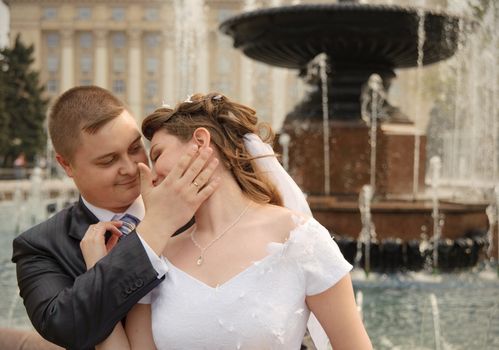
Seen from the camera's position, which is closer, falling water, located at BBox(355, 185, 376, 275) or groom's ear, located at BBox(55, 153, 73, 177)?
groom's ear, located at BBox(55, 153, 73, 177)

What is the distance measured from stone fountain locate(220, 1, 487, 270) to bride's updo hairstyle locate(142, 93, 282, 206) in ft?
17.0

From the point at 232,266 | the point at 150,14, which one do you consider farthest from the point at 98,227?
the point at 150,14

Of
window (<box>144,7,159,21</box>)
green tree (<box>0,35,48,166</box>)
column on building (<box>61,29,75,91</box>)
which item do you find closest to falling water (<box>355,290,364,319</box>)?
green tree (<box>0,35,48,166</box>)

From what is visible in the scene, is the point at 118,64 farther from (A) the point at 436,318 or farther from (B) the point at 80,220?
(B) the point at 80,220

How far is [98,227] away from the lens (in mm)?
1699

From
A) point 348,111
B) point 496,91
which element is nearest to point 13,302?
point 348,111

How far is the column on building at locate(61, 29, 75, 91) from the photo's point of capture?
62.3 m

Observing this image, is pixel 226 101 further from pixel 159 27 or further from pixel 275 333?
pixel 159 27

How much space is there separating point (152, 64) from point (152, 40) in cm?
270

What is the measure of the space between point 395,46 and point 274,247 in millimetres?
7318

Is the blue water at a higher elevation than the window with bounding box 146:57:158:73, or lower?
lower

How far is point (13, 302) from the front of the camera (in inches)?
231

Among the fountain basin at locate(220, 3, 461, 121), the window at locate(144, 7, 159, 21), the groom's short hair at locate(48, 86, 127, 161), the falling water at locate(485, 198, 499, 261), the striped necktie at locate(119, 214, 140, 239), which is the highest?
the window at locate(144, 7, 159, 21)

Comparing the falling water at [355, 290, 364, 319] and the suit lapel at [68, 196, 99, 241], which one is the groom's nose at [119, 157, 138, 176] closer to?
the suit lapel at [68, 196, 99, 241]
